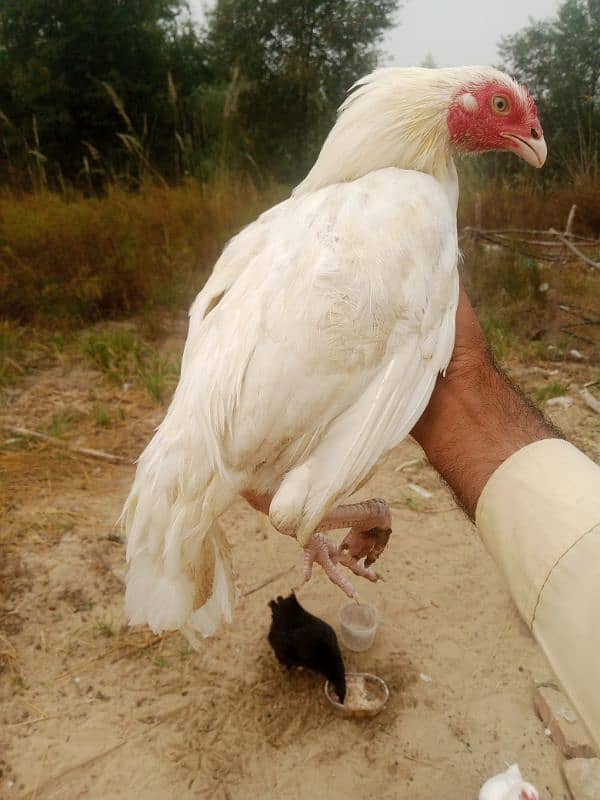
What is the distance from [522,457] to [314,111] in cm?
647

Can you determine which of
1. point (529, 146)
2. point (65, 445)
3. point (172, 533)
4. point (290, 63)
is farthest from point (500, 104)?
point (290, 63)

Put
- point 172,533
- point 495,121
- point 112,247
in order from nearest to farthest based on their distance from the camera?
point 172,533
point 495,121
point 112,247

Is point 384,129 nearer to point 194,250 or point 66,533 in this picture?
point 66,533

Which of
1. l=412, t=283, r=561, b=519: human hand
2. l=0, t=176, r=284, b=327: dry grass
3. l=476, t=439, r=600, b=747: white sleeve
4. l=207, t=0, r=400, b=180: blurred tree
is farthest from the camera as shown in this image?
l=207, t=0, r=400, b=180: blurred tree

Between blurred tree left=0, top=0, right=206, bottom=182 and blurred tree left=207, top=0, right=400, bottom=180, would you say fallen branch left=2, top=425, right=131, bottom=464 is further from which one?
blurred tree left=0, top=0, right=206, bottom=182

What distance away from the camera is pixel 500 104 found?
188 centimetres

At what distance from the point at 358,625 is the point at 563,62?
4.86 meters

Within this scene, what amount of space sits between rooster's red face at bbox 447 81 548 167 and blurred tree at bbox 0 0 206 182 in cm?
586

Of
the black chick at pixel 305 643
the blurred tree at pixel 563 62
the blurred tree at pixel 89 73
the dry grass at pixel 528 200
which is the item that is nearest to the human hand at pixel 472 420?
the black chick at pixel 305 643

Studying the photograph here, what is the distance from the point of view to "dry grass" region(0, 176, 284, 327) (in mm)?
5359

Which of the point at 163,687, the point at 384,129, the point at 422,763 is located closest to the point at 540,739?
the point at 422,763

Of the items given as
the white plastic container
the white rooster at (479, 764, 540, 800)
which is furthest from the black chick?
the white rooster at (479, 764, 540, 800)

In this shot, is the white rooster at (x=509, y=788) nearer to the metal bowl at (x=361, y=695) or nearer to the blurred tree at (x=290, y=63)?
the metal bowl at (x=361, y=695)

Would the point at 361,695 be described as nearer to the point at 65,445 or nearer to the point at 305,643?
the point at 305,643
